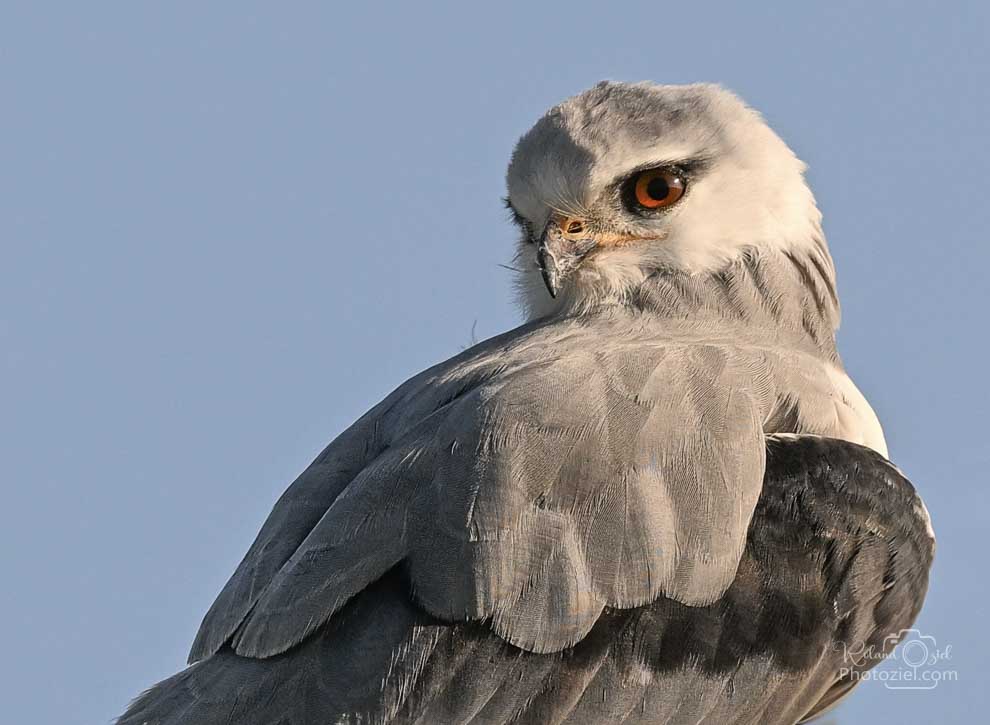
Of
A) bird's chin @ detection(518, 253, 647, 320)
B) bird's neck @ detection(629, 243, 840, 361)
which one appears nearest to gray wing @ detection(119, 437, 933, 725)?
bird's neck @ detection(629, 243, 840, 361)

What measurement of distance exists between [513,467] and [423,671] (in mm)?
743

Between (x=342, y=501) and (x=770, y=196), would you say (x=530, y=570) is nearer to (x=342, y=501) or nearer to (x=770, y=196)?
(x=342, y=501)

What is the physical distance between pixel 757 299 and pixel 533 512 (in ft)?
6.88

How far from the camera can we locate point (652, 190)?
24.1 feet

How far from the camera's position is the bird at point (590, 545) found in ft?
18.3

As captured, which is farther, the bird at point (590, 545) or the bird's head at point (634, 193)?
the bird's head at point (634, 193)

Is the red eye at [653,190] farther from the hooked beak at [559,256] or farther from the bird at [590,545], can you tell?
the hooked beak at [559,256]

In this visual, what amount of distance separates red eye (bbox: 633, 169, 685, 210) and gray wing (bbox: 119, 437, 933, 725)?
1.41 metres

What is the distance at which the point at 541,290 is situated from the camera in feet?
25.8

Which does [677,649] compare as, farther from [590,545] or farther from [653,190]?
[653,190]

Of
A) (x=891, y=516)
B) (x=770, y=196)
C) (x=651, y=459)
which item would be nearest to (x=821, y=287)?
(x=770, y=196)

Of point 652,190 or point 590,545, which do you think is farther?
point 652,190

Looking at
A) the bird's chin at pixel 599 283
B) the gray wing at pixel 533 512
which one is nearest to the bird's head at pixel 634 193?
the bird's chin at pixel 599 283

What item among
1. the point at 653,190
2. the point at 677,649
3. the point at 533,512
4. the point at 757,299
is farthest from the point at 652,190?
the point at 677,649
